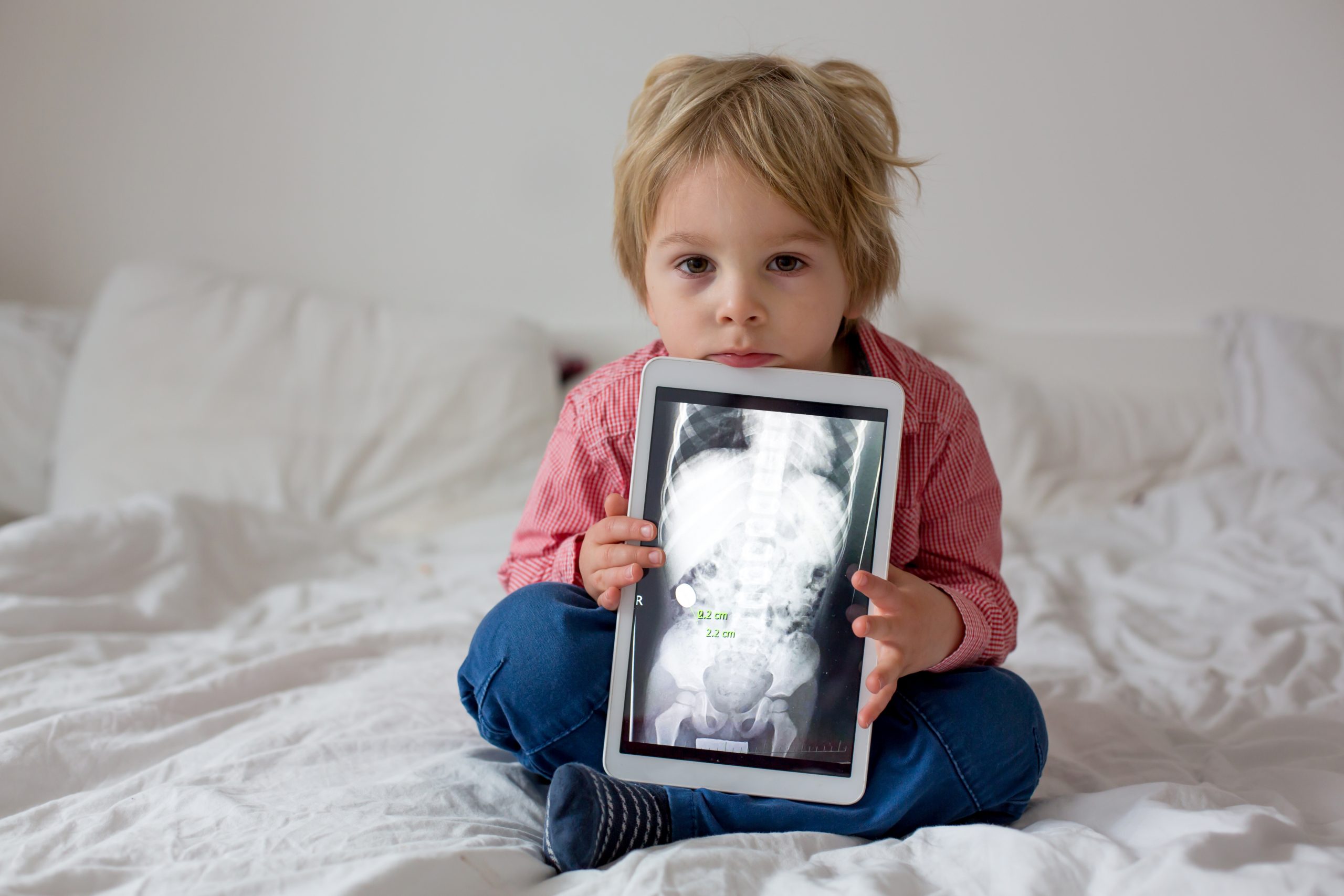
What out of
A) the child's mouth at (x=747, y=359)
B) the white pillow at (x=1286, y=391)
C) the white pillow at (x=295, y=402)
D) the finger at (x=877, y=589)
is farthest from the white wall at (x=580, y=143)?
the finger at (x=877, y=589)

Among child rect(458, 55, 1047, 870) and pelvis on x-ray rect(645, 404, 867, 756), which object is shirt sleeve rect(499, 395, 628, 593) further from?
pelvis on x-ray rect(645, 404, 867, 756)

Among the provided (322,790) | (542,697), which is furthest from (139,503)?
(542,697)

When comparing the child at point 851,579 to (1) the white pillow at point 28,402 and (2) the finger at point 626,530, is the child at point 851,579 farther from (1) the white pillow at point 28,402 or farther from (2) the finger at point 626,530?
(1) the white pillow at point 28,402

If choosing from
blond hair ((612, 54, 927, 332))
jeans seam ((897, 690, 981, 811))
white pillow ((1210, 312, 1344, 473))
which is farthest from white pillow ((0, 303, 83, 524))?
white pillow ((1210, 312, 1344, 473))

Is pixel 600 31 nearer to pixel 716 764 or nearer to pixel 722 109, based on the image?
pixel 722 109

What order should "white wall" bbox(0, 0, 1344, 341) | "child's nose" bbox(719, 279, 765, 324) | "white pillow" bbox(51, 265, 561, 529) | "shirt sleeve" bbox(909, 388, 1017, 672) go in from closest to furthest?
"child's nose" bbox(719, 279, 765, 324)
"shirt sleeve" bbox(909, 388, 1017, 672)
"white pillow" bbox(51, 265, 561, 529)
"white wall" bbox(0, 0, 1344, 341)

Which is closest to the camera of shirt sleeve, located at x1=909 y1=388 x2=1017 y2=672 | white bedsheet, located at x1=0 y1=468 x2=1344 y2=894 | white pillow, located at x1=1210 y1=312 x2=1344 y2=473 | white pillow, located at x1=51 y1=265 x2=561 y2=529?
white bedsheet, located at x1=0 y1=468 x2=1344 y2=894

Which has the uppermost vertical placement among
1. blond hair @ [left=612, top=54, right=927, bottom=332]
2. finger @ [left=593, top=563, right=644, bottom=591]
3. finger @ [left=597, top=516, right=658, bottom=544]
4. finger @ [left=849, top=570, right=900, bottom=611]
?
blond hair @ [left=612, top=54, right=927, bottom=332]

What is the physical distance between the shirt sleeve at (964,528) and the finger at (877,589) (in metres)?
0.14

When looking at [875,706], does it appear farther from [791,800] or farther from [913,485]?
[913,485]

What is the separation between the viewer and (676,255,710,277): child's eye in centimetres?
77

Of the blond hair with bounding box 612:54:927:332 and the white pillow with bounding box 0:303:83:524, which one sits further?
the white pillow with bounding box 0:303:83:524

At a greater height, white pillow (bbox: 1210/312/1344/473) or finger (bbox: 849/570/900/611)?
white pillow (bbox: 1210/312/1344/473)

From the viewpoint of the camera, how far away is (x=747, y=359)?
78cm
